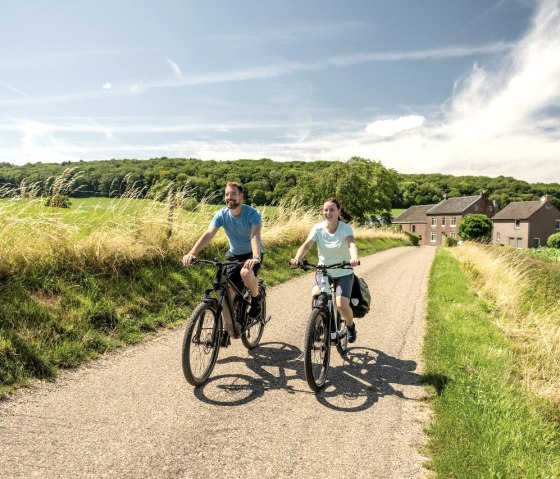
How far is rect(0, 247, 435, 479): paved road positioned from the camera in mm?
3156

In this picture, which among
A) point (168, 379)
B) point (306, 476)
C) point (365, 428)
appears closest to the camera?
point (306, 476)

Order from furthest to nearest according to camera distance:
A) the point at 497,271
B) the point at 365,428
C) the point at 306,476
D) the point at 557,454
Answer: the point at 497,271, the point at 365,428, the point at 557,454, the point at 306,476

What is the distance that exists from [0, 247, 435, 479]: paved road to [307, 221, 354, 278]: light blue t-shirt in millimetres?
1482

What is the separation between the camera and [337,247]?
537cm

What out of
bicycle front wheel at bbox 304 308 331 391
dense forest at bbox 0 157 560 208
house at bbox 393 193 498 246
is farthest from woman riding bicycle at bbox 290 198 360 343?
house at bbox 393 193 498 246

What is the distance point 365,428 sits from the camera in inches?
151

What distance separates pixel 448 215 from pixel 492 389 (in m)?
80.9

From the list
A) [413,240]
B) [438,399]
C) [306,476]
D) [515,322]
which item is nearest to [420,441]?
[438,399]

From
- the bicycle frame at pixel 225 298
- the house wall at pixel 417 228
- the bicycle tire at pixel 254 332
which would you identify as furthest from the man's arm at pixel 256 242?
the house wall at pixel 417 228

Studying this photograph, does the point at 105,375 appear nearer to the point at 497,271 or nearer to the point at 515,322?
the point at 515,322

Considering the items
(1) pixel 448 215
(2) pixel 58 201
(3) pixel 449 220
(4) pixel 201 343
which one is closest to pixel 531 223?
(3) pixel 449 220

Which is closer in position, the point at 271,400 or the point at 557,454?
the point at 557,454

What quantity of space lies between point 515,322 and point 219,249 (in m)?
7.48

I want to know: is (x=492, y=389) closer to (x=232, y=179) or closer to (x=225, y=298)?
(x=225, y=298)
